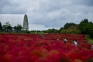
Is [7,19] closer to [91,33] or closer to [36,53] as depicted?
[91,33]

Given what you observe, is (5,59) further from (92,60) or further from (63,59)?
(92,60)

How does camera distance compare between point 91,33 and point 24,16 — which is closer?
point 91,33

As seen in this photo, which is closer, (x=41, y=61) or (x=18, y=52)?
(x=41, y=61)

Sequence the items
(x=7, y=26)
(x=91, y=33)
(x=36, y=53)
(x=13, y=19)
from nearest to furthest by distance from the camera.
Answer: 1. (x=36, y=53)
2. (x=91, y=33)
3. (x=7, y=26)
4. (x=13, y=19)

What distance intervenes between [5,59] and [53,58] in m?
1.21

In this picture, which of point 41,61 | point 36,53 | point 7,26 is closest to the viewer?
point 41,61

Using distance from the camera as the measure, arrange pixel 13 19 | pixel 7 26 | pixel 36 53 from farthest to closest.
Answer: pixel 13 19 → pixel 7 26 → pixel 36 53

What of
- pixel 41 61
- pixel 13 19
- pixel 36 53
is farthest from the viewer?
pixel 13 19

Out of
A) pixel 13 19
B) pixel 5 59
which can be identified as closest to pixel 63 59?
pixel 5 59

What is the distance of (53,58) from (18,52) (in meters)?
1.42

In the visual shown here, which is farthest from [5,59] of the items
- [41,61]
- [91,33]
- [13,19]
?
[13,19]

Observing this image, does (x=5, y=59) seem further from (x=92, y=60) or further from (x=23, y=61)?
(x=92, y=60)

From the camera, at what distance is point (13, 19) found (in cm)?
11419

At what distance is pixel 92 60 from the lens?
5.96 m
